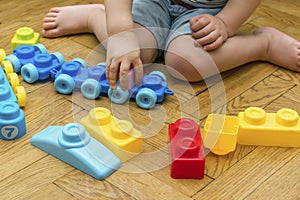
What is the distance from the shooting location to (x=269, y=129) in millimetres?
803

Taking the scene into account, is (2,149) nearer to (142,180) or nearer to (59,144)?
(59,144)

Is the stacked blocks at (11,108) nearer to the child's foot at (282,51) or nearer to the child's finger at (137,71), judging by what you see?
the child's finger at (137,71)

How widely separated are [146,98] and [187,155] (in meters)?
0.18

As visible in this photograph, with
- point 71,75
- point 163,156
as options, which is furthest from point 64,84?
point 163,156

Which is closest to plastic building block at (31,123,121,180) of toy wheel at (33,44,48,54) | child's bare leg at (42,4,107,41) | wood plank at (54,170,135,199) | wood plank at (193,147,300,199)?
wood plank at (54,170,135,199)

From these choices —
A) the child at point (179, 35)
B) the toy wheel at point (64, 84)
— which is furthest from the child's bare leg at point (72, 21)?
the toy wheel at point (64, 84)

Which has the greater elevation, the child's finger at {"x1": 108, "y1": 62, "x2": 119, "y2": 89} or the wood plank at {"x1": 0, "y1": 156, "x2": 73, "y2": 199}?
the child's finger at {"x1": 108, "y1": 62, "x2": 119, "y2": 89}

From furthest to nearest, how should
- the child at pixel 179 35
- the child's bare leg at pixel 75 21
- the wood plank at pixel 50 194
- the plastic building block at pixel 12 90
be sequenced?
the child's bare leg at pixel 75 21 < the child at pixel 179 35 < the plastic building block at pixel 12 90 < the wood plank at pixel 50 194

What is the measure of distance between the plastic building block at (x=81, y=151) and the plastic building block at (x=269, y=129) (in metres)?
0.20

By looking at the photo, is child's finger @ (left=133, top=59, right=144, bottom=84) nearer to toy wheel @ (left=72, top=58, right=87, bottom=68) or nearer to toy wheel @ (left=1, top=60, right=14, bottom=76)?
toy wheel @ (left=72, top=58, right=87, bottom=68)

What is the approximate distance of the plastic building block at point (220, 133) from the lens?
0.77 meters

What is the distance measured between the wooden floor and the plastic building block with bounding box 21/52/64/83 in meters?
0.01

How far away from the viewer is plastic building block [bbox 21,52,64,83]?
3.06 ft

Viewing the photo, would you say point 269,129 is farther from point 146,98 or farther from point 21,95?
point 21,95
